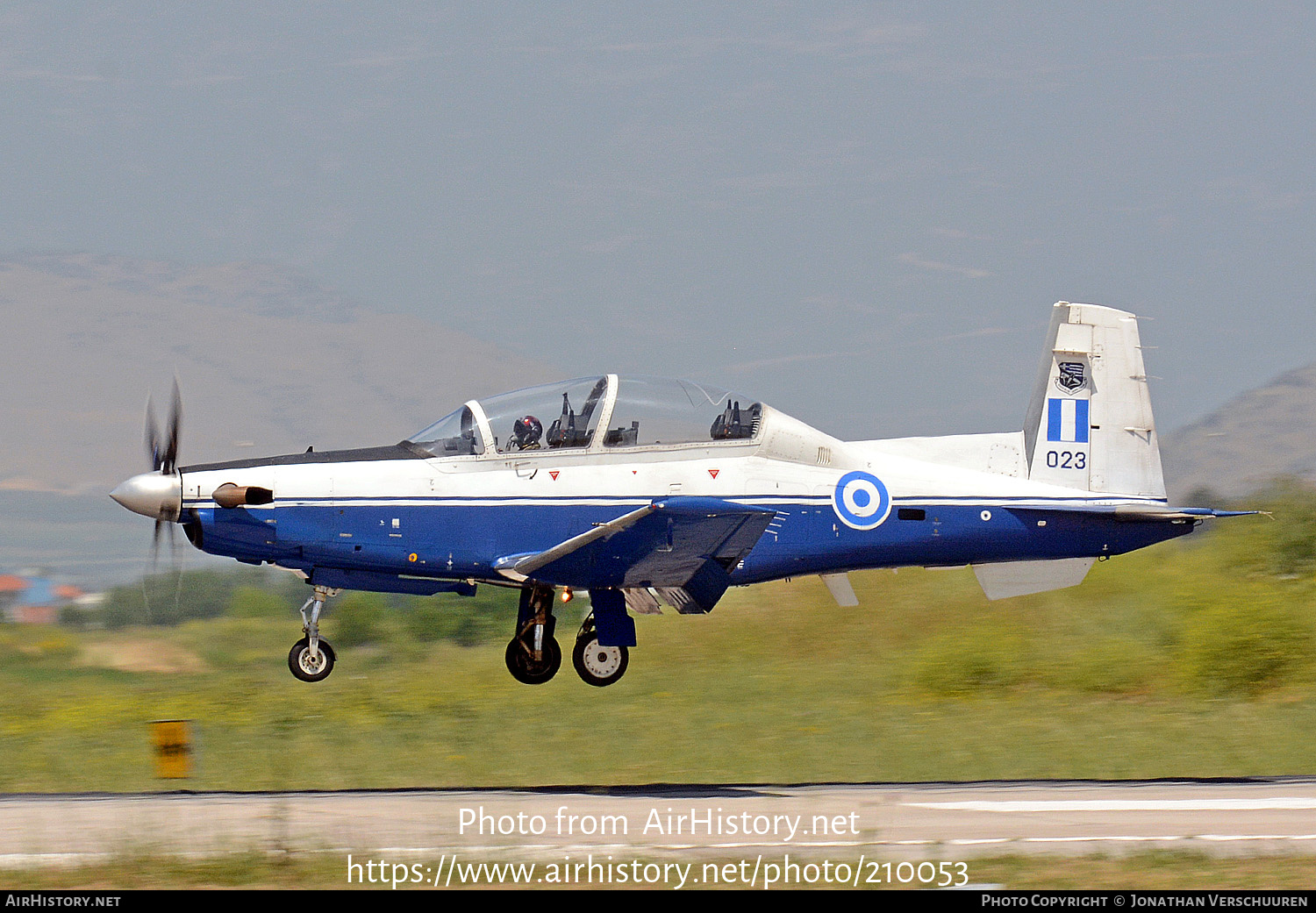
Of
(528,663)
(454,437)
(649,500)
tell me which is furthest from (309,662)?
(649,500)

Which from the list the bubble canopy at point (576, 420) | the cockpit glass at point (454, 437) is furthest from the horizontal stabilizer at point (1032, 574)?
the cockpit glass at point (454, 437)

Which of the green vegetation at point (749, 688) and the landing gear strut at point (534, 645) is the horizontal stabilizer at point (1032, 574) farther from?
the landing gear strut at point (534, 645)

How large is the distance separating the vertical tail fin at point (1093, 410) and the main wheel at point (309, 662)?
6.82m

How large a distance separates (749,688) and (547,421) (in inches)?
265

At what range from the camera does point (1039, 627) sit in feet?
64.5

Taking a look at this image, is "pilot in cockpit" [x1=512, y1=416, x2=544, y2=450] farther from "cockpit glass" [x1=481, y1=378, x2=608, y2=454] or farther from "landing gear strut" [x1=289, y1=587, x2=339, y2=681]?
"landing gear strut" [x1=289, y1=587, x2=339, y2=681]

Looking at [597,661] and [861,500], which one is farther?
[597,661]

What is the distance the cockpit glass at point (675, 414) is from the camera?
12852 mm

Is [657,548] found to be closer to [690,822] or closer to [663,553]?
[663,553]

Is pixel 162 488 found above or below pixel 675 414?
below

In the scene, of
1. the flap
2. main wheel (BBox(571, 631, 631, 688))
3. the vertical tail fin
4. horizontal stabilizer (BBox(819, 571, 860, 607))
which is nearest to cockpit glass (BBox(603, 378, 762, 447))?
the flap

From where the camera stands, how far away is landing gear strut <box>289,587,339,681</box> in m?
13.1

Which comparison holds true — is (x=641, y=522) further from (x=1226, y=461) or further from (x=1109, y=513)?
(x=1226, y=461)

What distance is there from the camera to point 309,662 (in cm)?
1318
